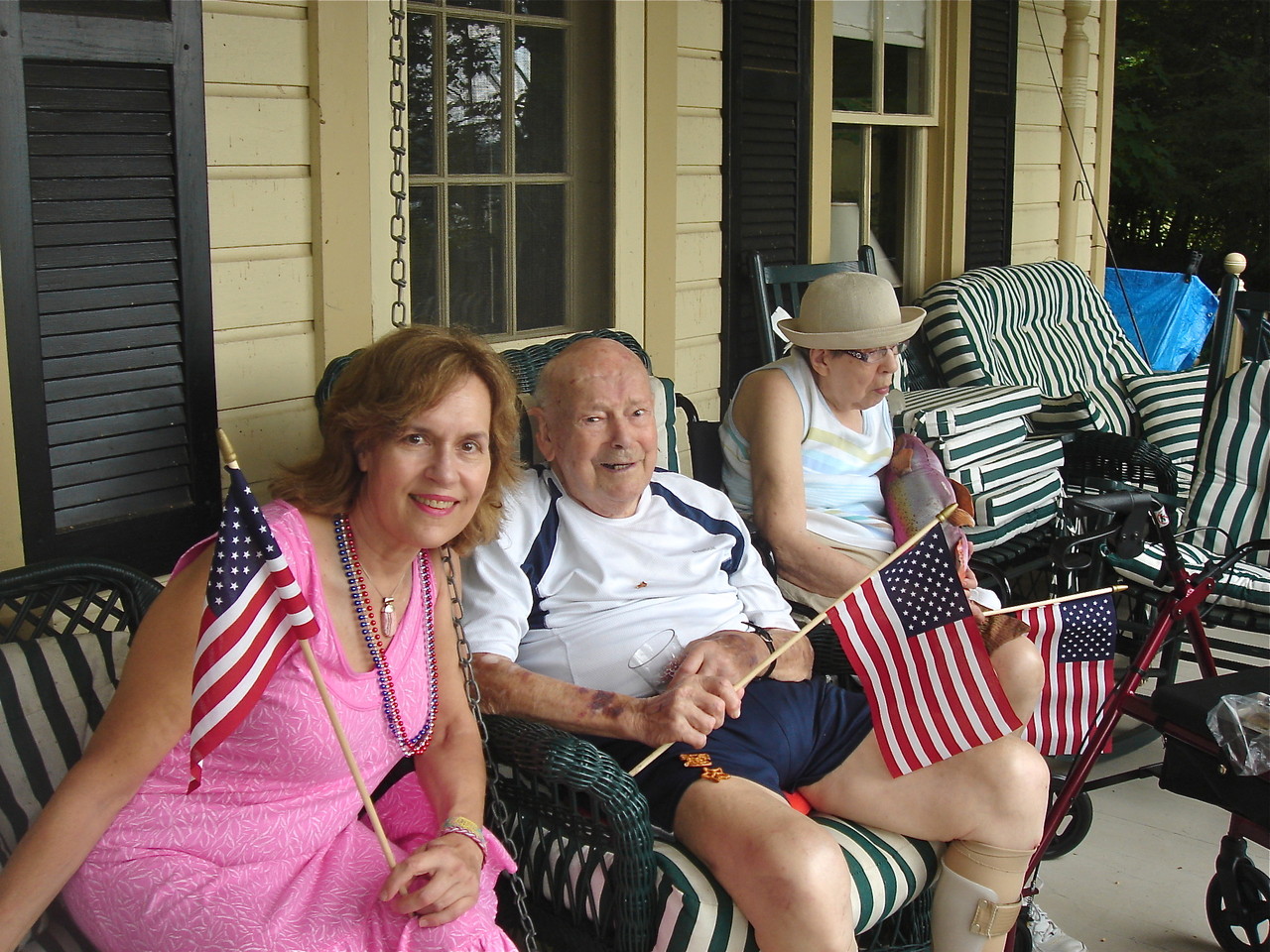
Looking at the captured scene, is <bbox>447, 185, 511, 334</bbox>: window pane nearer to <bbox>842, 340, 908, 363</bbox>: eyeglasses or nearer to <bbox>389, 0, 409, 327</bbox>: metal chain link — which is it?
<bbox>389, 0, 409, 327</bbox>: metal chain link

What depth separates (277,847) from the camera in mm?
1789

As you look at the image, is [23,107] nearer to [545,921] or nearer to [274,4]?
[274,4]

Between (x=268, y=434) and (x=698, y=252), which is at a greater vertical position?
(x=698, y=252)

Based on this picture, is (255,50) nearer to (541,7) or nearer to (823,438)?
(541,7)

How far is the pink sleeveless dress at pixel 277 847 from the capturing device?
1674mm

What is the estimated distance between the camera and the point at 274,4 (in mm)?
2707

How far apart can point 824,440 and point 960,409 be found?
29.1 inches

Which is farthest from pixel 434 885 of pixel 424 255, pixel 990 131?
pixel 990 131

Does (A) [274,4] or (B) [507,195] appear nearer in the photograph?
(A) [274,4]

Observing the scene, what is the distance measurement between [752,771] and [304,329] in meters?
1.39

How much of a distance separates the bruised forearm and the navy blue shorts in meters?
0.08

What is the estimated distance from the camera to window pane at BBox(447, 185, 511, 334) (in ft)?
10.9

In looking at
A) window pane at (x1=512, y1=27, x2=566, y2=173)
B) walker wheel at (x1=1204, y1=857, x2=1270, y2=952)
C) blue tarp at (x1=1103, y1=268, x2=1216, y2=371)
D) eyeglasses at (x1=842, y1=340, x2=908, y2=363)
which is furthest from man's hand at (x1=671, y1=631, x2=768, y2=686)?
blue tarp at (x1=1103, y1=268, x2=1216, y2=371)

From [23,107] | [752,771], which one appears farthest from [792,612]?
[23,107]
